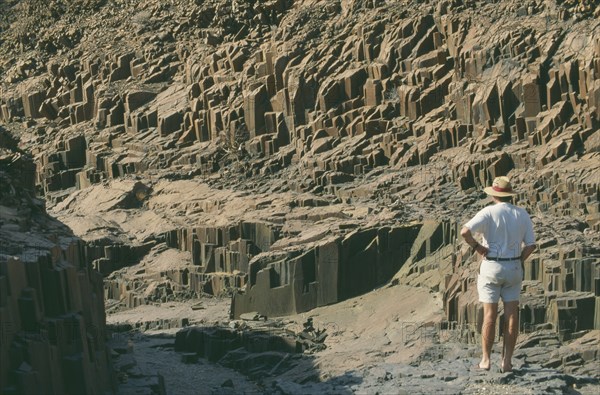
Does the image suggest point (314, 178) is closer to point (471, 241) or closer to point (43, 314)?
point (43, 314)

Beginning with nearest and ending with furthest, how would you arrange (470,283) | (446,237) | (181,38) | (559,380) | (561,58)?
(559,380)
(470,283)
(446,237)
(561,58)
(181,38)

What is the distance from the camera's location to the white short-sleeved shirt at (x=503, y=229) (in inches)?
682

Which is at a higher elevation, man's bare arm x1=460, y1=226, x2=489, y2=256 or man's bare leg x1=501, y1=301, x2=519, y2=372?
man's bare arm x1=460, y1=226, x2=489, y2=256

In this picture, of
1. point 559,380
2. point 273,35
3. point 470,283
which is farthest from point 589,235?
point 273,35

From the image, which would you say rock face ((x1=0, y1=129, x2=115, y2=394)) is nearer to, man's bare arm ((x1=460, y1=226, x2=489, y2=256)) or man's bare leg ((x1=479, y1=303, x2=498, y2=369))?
man's bare leg ((x1=479, y1=303, x2=498, y2=369))

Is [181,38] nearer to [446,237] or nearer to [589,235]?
[446,237]

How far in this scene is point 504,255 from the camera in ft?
56.9

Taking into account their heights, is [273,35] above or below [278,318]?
above

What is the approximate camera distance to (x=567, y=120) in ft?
103

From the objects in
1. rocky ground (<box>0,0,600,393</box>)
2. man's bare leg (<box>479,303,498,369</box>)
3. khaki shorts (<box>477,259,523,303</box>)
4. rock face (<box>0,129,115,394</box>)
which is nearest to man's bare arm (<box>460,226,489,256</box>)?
khaki shorts (<box>477,259,523,303</box>)

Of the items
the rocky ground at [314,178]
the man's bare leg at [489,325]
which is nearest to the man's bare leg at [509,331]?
the man's bare leg at [489,325]

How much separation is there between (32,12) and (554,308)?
31.4 m

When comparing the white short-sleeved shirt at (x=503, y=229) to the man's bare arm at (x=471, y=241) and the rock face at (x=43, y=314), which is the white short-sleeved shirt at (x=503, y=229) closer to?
the man's bare arm at (x=471, y=241)

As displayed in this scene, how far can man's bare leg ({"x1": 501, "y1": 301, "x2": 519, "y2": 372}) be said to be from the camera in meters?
17.3
